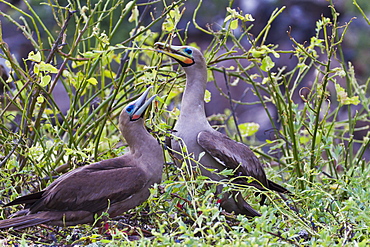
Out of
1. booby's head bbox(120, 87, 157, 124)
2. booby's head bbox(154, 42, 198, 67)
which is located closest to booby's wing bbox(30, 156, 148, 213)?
booby's head bbox(120, 87, 157, 124)

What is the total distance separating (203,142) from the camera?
1797 millimetres

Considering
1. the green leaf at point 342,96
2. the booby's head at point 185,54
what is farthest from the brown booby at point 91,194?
the green leaf at point 342,96

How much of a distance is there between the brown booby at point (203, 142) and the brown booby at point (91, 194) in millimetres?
156

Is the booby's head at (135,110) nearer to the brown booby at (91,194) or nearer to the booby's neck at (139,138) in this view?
the booby's neck at (139,138)

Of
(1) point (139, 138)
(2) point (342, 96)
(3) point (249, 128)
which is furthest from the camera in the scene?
(3) point (249, 128)

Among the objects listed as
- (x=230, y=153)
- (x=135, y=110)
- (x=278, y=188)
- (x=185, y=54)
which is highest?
(x=185, y=54)

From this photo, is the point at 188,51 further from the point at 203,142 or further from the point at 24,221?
the point at 24,221

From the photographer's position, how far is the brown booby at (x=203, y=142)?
1.81 m

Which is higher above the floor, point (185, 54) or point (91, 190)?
point (185, 54)

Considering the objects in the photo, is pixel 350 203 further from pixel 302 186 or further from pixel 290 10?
pixel 290 10

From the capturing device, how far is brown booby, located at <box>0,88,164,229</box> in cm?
164

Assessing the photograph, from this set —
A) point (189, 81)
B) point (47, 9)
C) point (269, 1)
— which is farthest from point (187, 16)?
point (189, 81)

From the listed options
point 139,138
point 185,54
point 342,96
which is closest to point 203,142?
point 139,138

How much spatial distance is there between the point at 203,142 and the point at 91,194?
0.41m
